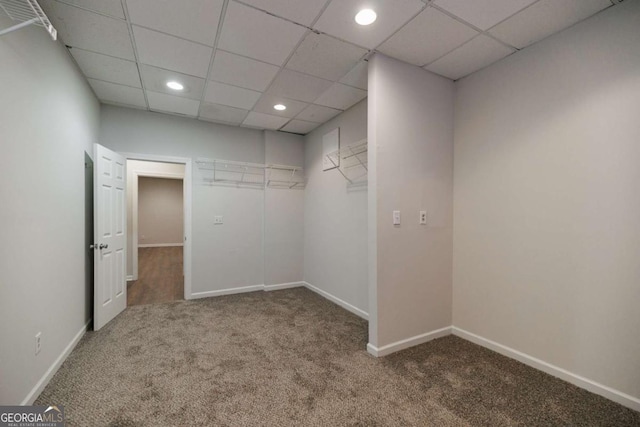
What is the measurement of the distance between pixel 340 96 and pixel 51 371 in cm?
358

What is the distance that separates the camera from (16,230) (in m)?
1.65

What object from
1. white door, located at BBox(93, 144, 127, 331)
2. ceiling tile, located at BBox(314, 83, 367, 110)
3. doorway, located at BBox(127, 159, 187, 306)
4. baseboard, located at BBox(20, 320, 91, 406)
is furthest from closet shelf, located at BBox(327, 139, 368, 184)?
baseboard, located at BBox(20, 320, 91, 406)

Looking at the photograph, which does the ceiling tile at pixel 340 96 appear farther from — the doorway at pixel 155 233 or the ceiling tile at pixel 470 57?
the doorway at pixel 155 233

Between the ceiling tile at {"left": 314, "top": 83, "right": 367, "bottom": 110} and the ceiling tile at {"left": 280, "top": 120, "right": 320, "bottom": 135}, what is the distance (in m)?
0.76

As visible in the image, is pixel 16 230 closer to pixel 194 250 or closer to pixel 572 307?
pixel 194 250

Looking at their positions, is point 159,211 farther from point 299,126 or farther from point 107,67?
point 107,67

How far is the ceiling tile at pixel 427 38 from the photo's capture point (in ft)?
6.46

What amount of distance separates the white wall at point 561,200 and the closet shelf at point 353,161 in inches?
42.4

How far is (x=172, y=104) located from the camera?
349 centimetres

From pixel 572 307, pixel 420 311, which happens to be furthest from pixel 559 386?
pixel 420 311

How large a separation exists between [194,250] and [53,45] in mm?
2661

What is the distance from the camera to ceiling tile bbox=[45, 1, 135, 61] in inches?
75.0

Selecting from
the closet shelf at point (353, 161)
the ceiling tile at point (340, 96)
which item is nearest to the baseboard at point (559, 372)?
the closet shelf at point (353, 161)

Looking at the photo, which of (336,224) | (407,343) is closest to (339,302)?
(336,224)
